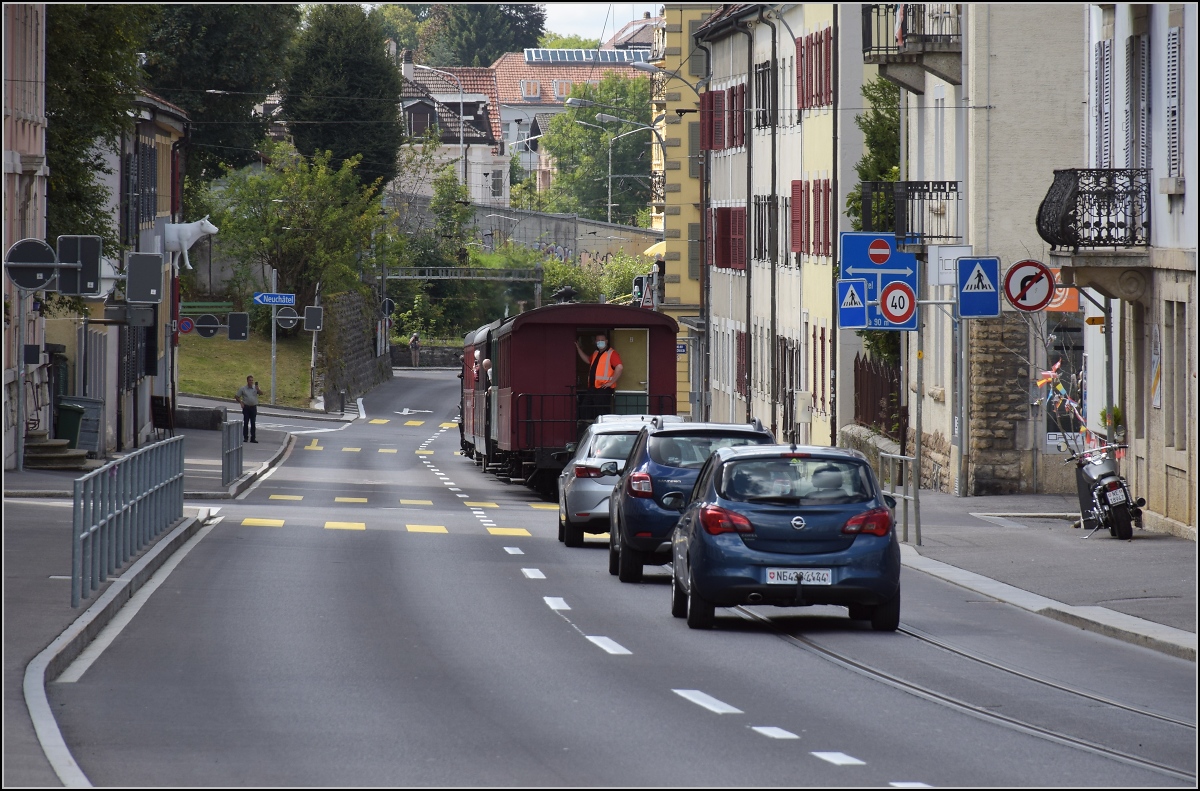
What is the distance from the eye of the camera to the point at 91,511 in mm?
16781

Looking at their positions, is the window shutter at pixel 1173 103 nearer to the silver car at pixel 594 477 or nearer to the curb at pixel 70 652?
the silver car at pixel 594 477

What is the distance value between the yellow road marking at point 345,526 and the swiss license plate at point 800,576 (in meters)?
12.8

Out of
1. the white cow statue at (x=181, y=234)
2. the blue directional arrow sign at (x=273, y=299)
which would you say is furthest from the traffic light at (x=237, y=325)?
the white cow statue at (x=181, y=234)

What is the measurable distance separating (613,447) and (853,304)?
4.01 m

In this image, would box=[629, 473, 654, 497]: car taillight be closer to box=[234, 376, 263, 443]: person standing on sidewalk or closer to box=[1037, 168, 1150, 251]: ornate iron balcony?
box=[1037, 168, 1150, 251]: ornate iron balcony

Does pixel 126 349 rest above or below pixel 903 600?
above

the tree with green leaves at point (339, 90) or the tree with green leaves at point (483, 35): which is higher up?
the tree with green leaves at point (483, 35)

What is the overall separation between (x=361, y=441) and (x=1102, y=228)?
38.7m

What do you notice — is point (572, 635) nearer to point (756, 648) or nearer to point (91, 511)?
point (756, 648)

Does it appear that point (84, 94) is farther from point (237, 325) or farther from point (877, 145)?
point (237, 325)

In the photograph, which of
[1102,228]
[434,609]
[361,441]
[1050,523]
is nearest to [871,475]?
[434,609]

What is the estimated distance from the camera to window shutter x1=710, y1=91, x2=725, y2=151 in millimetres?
58906

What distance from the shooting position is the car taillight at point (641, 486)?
19188mm

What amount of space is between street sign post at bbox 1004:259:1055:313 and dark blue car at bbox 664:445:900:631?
777 centimetres
